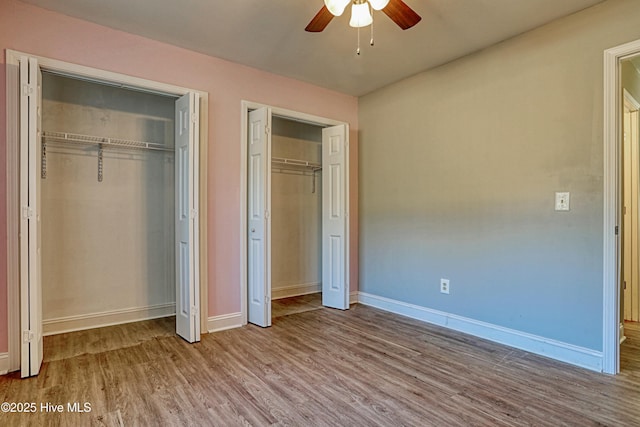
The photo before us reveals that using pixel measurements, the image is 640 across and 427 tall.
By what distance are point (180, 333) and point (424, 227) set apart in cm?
254

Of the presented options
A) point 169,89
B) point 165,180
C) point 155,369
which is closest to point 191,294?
point 155,369

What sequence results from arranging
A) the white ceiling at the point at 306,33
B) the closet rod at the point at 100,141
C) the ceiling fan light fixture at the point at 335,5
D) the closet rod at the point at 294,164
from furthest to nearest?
the closet rod at the point at 294,164 → the closet rod at the point at 100,141 → the white ceiling at the point at 306,33 → the ceiling fan light fixture at the point at 335,5

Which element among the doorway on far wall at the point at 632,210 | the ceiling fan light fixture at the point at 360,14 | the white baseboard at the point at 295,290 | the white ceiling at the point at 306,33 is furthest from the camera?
the white baseboard at the point at 295,290

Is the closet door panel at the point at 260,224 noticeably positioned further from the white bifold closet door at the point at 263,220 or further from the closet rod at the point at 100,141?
the closet rod at the point at 100,141

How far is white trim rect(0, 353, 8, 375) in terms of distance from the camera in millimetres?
2387

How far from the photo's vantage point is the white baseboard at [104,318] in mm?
3241

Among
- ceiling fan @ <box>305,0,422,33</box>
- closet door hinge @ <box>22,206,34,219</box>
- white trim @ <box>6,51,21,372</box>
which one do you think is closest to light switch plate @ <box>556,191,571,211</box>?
ceiling fan @ <box>305,0,422,33</box>

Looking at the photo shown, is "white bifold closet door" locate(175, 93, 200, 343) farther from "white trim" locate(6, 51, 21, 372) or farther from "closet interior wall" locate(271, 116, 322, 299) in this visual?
"closet interior wall" locate(271, 116, 322, 299)

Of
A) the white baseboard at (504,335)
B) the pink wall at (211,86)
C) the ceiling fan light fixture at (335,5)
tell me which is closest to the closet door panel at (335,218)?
the pink wall at (211,86)

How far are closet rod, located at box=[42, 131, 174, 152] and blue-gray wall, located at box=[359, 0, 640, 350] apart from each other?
2493 millimetres

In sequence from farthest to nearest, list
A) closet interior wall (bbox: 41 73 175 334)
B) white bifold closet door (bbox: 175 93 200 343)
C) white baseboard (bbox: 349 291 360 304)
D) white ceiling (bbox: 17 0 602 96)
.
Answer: white baseboard (bbox: 349 291 360 304)
closet interior wall (bbox: 41 73 175 334)
white bifold closet door (bbox: 175 93 200 343)
white ceiling (bbox: 17 0 602 96)

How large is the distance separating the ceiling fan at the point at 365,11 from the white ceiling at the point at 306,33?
42 cm

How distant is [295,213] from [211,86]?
2035mm

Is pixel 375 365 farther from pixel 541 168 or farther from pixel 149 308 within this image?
pixel 149 308
